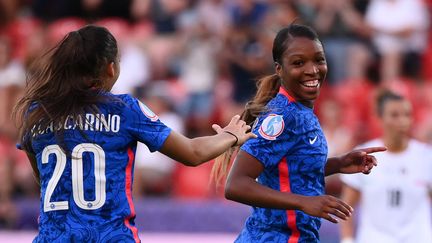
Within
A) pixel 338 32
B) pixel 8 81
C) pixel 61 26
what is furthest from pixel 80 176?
pixel 61 26

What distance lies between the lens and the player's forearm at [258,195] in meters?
4.45

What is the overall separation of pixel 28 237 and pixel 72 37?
594cm

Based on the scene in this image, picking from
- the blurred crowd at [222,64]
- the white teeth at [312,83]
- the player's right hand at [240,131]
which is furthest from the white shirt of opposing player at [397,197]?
the blurred crowd at [222,64]

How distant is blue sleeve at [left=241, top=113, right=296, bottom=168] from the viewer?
4.65m

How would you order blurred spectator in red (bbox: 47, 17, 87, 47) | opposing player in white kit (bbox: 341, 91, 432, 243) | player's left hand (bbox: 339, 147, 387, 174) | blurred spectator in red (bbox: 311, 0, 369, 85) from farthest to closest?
1. blurred spectator in red (bbox: 47, 17, 87, 47)
2. blurred spectator in red (bbox: 311, 0, 369, 85)
3. opposing player in white kit (bbox: 341, 91, 432, 243)
4. player's left hand (bbox: 339, 147, 387, 174)

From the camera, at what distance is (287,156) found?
185 inches

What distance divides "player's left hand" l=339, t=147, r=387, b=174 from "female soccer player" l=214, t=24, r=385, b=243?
0.69 feet

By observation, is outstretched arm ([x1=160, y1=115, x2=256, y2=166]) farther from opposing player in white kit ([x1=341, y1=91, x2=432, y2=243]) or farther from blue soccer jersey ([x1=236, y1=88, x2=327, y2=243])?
opposing player in white kit ([x1=341, y1=91, x2=432, y2=243])

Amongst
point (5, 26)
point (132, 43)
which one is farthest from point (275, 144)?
point (5, 26)

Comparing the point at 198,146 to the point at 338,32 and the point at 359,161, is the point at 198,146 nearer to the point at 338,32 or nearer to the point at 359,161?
the point at 359,161

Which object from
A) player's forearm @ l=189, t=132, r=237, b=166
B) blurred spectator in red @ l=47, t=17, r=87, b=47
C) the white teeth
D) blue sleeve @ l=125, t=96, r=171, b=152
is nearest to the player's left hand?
the white teeth

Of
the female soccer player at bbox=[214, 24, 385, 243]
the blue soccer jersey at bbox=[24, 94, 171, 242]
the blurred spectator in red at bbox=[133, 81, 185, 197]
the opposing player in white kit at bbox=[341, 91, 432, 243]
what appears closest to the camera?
the blue soccer jersey at bbox=[24, 94, 171, 242]

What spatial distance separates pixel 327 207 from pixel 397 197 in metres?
2.86

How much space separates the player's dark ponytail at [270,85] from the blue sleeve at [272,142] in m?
0.22
